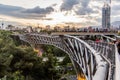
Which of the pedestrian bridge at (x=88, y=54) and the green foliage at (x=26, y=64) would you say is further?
the green foliage at (x=26, y=64)

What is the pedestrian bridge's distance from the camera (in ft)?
48.5

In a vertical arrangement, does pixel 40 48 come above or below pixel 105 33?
below

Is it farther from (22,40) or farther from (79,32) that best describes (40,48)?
(79,32)

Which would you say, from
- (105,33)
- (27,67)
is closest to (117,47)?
(27,67)

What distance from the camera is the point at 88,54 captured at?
110 feet

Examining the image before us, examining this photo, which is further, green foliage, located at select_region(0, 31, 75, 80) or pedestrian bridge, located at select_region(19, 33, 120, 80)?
green foliage, located at select_region(0, 31, 75, 80)

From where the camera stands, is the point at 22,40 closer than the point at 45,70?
No

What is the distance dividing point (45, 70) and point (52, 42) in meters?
17.8

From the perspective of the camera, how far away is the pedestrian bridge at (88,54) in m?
14.8

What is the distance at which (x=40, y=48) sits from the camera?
91.4 m

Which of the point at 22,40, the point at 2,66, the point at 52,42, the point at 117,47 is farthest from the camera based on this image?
the point at 22,40

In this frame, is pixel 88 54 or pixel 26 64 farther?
pixel 26 64

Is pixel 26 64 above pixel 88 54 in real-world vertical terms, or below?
below

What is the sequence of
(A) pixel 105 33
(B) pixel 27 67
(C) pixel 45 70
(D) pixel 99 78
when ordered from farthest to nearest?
1. (A) pixel 105 33
2. (C) pixel 45 70
3. (B) pixel 27 67
4. (D) pixel 99 78
